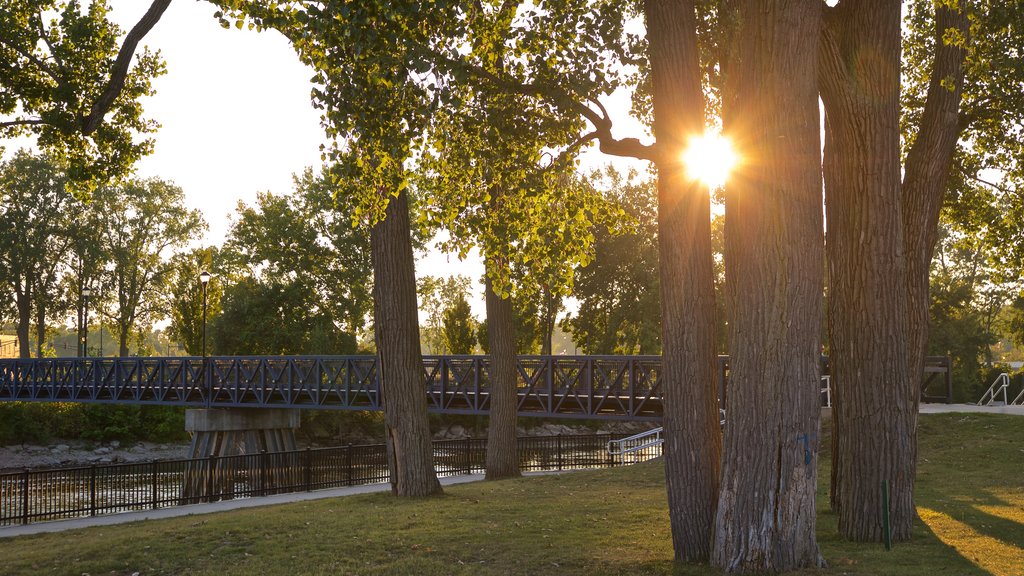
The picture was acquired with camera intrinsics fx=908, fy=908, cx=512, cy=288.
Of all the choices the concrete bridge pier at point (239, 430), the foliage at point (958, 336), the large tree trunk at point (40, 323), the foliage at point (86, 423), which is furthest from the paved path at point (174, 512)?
the large tree trunk at point (40, 323)

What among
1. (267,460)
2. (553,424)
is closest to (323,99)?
(267,460)

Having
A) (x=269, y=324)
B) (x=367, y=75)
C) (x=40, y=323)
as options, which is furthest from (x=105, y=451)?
(x=367, y=75)

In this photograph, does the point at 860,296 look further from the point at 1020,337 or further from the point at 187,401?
the point at 1020,337

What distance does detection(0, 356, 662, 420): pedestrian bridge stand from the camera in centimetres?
2503

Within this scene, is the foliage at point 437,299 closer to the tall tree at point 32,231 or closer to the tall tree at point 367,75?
the tall tree at point 32,231

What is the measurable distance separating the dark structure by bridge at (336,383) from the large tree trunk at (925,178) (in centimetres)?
956

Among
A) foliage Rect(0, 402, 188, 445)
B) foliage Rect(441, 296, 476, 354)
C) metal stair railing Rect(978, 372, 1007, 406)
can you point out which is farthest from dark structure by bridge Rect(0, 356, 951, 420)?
foliage Rect(441, 296, 476, 354)

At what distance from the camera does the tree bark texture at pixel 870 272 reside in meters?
10.2

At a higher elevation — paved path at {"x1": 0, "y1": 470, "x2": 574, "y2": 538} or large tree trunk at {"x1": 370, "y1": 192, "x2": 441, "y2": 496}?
large tree trunk at {"x1": 370, "y1": 192, "x2": 441, "y2": 496}

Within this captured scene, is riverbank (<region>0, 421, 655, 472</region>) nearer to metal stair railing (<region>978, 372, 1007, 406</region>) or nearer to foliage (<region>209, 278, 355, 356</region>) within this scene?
foliage (<region>209, 278, 355, 356</region>)

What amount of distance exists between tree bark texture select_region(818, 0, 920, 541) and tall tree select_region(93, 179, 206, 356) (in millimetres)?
67283

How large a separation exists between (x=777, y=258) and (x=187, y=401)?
34.1 meters

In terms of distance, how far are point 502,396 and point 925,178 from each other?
1280 centimetres

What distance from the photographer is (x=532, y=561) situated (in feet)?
31.5
